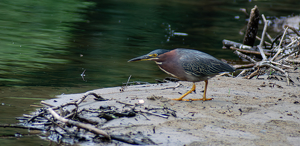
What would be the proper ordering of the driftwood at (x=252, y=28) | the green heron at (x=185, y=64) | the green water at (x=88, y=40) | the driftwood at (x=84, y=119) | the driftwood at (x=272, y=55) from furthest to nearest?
the driftwood at (x=252, y=28)
the driftwood at (x=272, y=55)
the green water at (x=88, y=40)
the green heron at (x=185, y=64)
the driftwood at (x=84, y=119)

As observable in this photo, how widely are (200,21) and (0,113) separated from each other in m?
14.9

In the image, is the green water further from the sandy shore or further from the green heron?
the green heron

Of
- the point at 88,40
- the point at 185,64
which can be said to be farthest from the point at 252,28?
the point at 185,64

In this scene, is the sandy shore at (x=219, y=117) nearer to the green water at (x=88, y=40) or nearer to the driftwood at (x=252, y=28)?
the green water at (x=88, y=40)

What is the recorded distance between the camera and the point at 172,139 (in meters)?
3.75

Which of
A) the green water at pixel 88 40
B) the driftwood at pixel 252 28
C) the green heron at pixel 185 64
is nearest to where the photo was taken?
the green heron at pixel 185 64

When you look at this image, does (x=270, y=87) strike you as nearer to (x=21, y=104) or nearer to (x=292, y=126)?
(x=292, y=126)

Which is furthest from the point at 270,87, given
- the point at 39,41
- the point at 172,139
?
the point at 39,41

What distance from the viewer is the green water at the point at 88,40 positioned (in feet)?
21.1

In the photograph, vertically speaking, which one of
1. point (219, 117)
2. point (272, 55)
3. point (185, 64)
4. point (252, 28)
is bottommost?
point (219, 117)

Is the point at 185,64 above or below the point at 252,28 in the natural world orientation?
below

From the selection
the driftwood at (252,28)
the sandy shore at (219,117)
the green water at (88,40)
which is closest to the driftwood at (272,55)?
the driftwood at (252,28)

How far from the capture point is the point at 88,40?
39.2 ft

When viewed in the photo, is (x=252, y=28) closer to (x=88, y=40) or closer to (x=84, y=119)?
(x=88, y=40)
